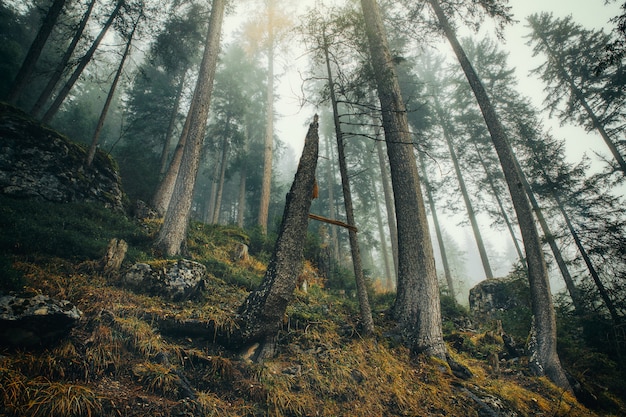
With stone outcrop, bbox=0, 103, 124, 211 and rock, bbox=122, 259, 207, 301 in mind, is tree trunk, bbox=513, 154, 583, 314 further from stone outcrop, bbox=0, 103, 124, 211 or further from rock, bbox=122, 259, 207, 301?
stone outcrop, bbox=0, 103, 124, 211

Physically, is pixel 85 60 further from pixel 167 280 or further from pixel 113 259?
pixel 167 280

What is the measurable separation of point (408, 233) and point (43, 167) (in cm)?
1126

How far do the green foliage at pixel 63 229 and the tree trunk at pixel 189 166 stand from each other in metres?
0.75

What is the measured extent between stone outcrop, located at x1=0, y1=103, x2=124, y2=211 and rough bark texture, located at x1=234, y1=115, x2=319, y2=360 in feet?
27.4

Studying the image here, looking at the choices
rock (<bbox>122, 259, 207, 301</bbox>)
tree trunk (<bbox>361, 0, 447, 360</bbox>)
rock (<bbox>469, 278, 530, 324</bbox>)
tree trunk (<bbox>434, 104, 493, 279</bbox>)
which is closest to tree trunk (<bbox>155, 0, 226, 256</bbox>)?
rock (<bbox>122, 259, 207, 301</bbox>)

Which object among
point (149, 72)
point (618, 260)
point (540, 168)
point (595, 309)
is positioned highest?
point (149, 72)

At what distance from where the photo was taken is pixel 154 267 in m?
5.80

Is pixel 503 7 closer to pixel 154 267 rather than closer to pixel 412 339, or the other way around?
pixel 412 339

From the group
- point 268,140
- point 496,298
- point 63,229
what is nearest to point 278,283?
point 63,229

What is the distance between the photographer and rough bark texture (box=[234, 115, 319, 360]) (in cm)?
431

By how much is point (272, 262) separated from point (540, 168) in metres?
14.4

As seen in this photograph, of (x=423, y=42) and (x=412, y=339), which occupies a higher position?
(x=423, y=42)

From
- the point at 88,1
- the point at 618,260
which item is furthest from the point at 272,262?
the point at 88,1

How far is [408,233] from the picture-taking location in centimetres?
625
